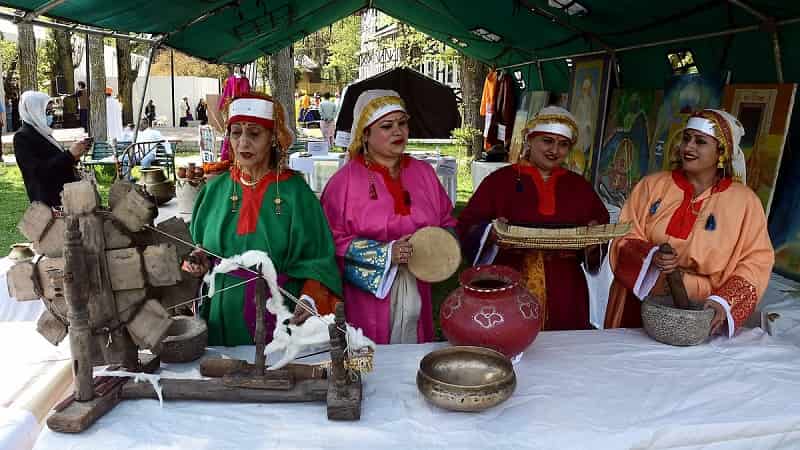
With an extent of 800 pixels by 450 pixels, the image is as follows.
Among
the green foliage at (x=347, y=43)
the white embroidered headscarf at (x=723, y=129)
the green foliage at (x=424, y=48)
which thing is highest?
the green foliage at (x=347, y=43)

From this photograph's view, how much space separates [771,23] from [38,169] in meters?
4.58

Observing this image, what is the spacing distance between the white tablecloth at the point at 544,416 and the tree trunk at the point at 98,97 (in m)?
11.2

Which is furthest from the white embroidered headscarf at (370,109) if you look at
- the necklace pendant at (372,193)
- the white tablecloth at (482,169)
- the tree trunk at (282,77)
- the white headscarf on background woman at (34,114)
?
the tree trunk at (282,77)

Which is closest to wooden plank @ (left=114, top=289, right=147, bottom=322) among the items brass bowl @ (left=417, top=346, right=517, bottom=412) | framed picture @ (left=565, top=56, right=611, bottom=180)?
brass bowl @ (left=417, top=346, right=517, bottom=412)

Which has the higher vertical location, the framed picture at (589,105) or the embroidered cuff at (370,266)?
the framed picture at (589,105)

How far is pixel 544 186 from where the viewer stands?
113 inches

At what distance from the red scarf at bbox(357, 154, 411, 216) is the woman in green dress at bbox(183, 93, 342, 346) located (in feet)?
1.43

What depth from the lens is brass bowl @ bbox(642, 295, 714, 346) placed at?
6.65 ft

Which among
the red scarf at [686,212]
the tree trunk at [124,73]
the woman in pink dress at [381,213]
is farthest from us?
the tree trunk at [124,73]

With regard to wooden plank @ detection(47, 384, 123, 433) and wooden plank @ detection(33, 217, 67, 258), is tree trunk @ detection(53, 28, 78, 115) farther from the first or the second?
wooden plank @ detection(47, 384, 123, 433)

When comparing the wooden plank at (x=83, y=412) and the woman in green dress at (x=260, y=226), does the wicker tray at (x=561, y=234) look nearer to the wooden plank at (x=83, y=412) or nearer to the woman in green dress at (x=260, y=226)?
the woman in green dress at (x=260, y=226)

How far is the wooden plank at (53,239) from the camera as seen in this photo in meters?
1.52

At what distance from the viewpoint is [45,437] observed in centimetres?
148

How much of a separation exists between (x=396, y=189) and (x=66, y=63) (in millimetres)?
19952
